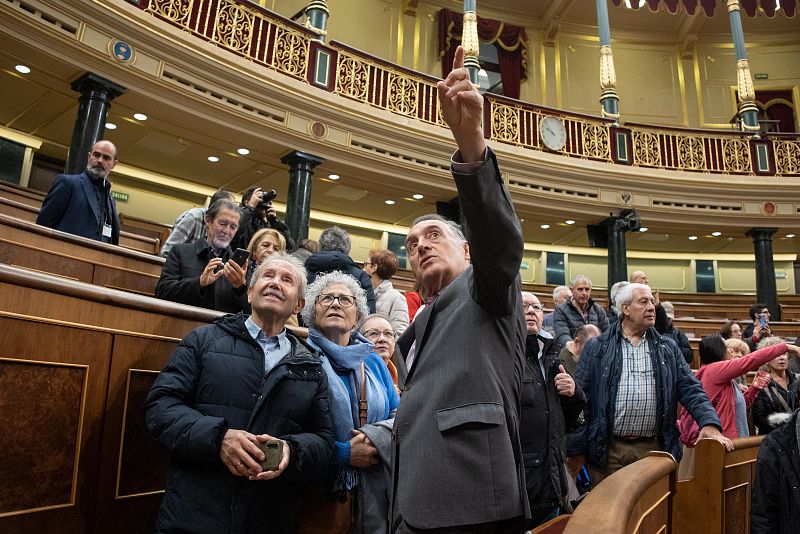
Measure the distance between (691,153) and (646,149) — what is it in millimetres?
815

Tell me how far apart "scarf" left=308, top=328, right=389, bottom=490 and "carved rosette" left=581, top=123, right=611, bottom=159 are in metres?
8.04

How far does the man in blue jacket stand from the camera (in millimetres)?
2510

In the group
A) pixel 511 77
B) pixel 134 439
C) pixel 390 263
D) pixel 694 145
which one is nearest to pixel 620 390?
pixel 390 263

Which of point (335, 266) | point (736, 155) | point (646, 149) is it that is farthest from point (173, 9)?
point (736, 155)

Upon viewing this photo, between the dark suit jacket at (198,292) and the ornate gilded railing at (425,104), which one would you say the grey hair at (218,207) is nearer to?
the dark suit jacket at (198,292)

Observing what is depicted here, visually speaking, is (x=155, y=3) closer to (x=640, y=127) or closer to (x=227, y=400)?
(x=227, y=400)

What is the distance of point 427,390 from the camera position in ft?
4.01

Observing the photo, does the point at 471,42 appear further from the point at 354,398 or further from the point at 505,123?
the point at 354,398

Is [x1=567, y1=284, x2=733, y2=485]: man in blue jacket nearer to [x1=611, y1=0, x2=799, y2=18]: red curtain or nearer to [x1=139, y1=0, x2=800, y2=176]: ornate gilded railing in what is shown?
[x1=139, y1=0, x2=800, y2=176]: ornate gilded railing

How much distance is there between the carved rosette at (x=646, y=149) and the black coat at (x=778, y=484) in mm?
7767

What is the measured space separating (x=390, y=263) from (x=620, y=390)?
62.6 inches

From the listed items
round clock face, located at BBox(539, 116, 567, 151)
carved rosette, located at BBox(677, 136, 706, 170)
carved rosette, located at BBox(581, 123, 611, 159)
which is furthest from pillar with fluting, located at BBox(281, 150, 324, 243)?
carved rosette, located at BBox(677, 136, 706, 170)

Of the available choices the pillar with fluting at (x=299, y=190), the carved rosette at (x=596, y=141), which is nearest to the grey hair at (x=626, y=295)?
the pillar with fluting at (x=299, y=190)

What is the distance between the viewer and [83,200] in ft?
11.4
